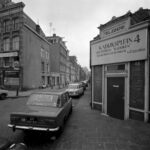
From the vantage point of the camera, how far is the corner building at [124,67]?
18.1ft

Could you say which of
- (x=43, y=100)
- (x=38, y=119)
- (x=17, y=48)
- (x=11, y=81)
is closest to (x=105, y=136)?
(x=38, y=119)

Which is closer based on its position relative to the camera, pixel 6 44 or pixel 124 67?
pixel 124 67

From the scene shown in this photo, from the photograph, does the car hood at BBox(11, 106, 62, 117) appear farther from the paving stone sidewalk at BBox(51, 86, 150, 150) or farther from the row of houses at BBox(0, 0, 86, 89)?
the row of houses at BBox(0, 0, 86, 89)

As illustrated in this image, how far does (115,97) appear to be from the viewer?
679cm

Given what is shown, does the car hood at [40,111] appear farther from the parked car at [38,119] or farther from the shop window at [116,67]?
the shop window at [116,67]

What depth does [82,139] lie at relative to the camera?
4.23 meters

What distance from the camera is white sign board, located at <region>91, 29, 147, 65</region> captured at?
5594mm

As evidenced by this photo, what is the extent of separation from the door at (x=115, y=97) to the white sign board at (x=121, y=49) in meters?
1.10

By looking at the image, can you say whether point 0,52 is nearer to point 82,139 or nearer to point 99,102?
point 99,102

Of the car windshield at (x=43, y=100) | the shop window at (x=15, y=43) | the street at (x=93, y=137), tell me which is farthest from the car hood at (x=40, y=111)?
the shop window at (x=15, y=43)

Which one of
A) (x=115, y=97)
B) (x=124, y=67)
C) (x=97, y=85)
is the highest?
(x=124, y=67)

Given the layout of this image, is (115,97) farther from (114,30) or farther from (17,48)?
(17,48)

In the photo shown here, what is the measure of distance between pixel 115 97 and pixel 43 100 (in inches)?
152

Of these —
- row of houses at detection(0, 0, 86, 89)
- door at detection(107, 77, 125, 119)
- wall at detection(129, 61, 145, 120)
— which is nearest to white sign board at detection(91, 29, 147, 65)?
wall at detection(129, 61, 145, 120)
